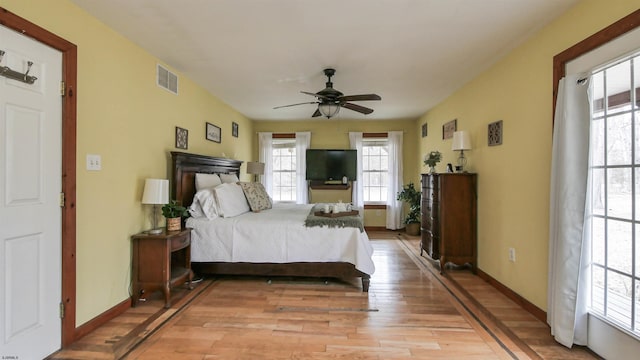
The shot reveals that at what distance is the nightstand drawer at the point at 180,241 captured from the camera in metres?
2.73

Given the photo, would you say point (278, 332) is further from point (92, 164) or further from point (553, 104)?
point (553, 104)

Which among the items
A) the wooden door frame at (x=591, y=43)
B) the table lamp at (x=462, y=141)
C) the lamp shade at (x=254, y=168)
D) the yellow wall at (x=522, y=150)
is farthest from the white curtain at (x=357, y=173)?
the wooden door frame at (x=591, y=43)

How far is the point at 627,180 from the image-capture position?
5.80 ft

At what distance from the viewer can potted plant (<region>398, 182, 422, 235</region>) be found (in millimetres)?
5754

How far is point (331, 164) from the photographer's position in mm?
6133

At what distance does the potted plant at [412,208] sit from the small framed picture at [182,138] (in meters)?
4.15

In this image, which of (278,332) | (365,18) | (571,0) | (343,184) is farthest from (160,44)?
(343,184)

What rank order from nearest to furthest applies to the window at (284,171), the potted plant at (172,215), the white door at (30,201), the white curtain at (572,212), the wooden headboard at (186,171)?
the white door at (30,201) < the white curtain at (572,212) < the potted plant at (172,215) < the wooden headboard at (186,171) < the window at (284,171)

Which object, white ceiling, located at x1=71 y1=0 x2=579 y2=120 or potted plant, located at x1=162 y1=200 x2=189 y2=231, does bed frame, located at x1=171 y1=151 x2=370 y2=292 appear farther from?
white ceiling, located at x1=71 y1=0 x2=579 y2=120

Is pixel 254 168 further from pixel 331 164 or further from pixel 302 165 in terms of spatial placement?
pixel 331 164

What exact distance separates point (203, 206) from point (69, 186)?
53.6 inches

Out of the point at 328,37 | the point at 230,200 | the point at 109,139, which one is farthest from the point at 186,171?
the point at 328,37

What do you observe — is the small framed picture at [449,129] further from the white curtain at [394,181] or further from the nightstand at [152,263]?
the nightstand at [152,263]

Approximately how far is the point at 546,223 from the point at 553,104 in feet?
3.16
